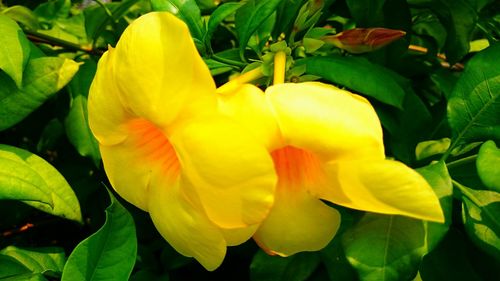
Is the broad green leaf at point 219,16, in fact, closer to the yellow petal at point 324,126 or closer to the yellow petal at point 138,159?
the yellow petal at point 138,159

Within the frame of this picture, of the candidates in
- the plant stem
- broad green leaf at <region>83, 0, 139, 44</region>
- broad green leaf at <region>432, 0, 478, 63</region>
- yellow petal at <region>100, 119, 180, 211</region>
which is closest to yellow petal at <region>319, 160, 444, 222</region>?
the plant stem

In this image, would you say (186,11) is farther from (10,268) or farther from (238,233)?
(10,268)

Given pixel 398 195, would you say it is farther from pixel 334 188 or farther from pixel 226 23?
pixel 226 23

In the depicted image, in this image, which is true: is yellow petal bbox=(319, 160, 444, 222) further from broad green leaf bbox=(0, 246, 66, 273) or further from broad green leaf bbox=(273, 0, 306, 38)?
broad green leaf bbox=(0, 246, 66, 273)

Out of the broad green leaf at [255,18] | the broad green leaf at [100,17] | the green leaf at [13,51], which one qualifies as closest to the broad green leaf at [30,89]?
the green leaf at [13,51]

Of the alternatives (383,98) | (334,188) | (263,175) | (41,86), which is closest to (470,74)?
(383,98)

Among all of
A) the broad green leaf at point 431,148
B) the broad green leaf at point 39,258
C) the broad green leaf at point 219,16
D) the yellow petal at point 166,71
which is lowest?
the broad green leaf at point 39,258
